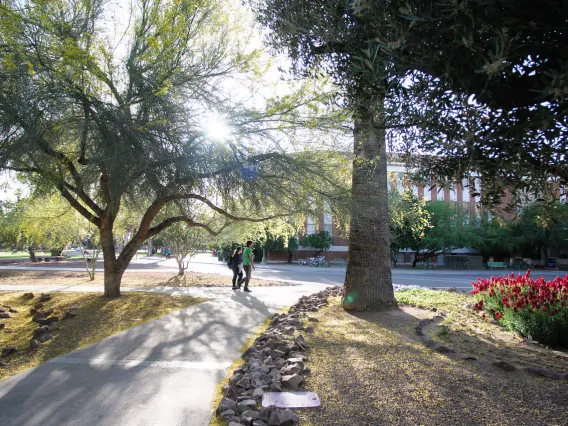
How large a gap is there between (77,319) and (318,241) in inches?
1385

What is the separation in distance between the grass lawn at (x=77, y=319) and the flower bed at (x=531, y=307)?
634 centimetres

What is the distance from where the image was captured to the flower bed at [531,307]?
600 cm

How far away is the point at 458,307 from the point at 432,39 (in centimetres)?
756

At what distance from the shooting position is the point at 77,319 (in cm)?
794

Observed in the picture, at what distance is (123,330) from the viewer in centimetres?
712

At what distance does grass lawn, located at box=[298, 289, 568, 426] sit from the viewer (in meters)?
3.36

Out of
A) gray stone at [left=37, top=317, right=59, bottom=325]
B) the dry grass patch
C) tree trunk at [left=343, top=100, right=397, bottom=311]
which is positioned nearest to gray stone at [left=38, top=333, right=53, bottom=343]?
gray stone at [left=37, top=317, right=59, bottom=325]

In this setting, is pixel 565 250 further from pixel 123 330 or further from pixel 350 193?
pixel 123 330

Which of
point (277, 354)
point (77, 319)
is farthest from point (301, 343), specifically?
point (77, 319)

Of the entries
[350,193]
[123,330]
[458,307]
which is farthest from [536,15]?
[458,307]

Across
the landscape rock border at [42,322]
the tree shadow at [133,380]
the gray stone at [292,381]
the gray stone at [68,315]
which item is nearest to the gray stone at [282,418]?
the tree shadow at [133,380]

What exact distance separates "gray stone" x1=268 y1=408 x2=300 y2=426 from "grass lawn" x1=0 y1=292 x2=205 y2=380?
136 inches

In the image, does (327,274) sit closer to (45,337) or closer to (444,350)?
(45,337)

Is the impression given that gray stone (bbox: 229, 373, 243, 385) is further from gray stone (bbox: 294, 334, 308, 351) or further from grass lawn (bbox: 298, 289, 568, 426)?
gray stone (bbox: 294, 334, 308, 351)
